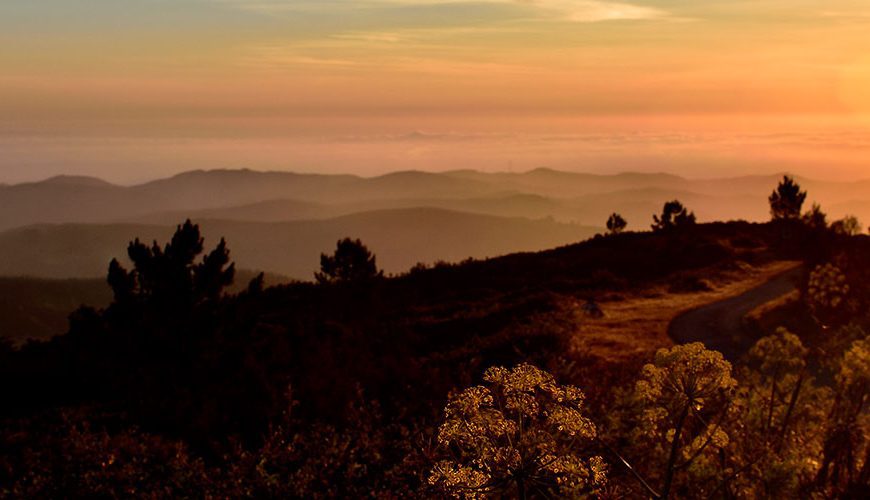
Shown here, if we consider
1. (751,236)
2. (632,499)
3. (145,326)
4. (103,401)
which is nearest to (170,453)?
(103,401)

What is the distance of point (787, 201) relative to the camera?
5788 cm

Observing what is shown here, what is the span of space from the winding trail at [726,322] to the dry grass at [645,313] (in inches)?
19.8

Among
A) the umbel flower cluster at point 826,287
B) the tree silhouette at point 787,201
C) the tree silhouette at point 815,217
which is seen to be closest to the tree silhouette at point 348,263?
the umbel flower cluster at point 826,287

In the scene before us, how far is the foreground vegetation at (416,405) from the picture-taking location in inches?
239

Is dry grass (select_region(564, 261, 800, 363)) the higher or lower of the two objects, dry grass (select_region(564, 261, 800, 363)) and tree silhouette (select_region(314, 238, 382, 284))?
the lower

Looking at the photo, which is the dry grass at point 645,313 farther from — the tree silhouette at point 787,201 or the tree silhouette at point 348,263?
→ the tree silhouette at point 348,263

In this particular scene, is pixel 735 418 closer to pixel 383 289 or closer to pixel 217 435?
pixel 217 435

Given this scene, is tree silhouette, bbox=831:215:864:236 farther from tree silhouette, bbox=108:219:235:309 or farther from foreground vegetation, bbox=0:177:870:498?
tree silhouette, bbox=108:219:235:309

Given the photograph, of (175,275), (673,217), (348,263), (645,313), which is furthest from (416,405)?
(673,217)

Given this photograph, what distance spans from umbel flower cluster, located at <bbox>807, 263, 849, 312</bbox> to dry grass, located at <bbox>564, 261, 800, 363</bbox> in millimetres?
4905

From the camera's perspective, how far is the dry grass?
945 inches

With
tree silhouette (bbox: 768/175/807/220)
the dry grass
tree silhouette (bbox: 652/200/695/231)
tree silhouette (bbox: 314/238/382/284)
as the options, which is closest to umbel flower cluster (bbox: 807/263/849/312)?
the dry grass

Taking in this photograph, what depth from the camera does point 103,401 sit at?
1594 cm

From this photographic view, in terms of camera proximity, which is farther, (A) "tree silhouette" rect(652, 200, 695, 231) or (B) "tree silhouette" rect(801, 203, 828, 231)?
(A) "tree silhouette" rect(652, 200, 695, 231)
